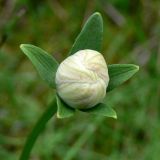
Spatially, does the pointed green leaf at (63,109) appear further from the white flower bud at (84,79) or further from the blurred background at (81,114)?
the blurred background at (81,114)

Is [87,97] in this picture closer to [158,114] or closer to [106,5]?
[158,114]

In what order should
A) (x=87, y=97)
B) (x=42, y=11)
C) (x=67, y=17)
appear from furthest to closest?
(x=67, y=17) → (x=42, y=11) → (x=87, y=97)

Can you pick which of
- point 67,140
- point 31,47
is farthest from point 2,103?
point 31,47

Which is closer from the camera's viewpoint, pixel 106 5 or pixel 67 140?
pixel 67 140

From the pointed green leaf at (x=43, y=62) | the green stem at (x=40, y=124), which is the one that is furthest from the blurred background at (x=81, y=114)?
the pointed green leaf at (x=43, y=62)

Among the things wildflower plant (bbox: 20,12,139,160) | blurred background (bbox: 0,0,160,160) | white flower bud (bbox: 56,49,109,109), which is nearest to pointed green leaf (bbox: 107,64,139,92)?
wildflower plant (bbox: 20,12,139,160)

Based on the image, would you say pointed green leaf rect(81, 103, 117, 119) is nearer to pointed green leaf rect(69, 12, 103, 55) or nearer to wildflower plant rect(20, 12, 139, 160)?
wildflower plant rect(20, 12, 139, 160)
